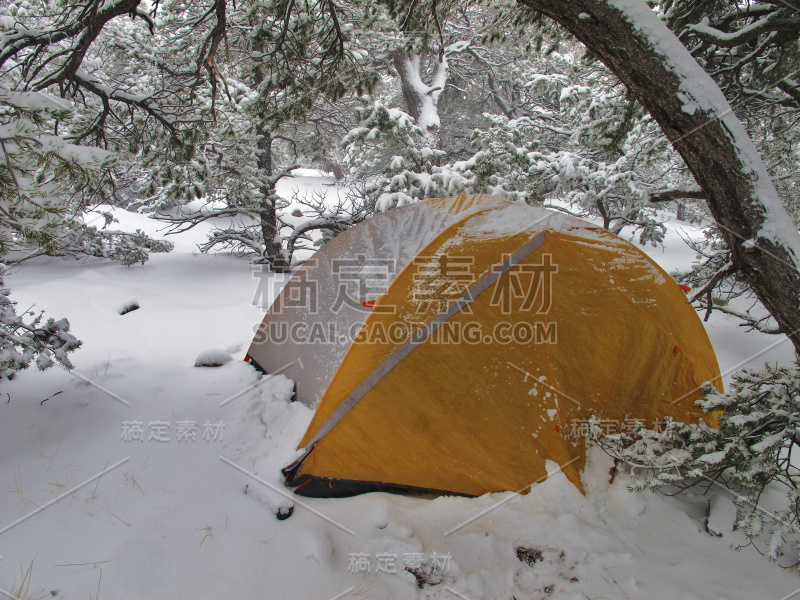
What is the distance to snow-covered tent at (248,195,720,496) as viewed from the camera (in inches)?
98.8

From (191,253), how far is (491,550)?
30.3 feet

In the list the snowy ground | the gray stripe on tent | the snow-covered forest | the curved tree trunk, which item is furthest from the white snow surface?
the curved tree trunk

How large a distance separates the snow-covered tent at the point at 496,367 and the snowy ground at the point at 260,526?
0.70ft

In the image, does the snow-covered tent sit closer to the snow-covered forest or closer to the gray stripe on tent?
the gray stripe on tent

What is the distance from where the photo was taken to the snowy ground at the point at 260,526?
1958 millimetres

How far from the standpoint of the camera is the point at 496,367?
8.34 ft

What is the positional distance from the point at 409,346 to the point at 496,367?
591mm

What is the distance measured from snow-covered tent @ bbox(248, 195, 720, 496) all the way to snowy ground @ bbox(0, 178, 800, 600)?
0.21m

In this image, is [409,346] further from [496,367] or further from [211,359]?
[211,359]

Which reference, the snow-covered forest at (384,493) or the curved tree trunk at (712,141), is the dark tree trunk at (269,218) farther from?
the curved tree trunk at (712,141)

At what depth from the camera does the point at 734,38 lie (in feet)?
7.69

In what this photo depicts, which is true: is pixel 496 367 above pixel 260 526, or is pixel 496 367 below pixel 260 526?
above

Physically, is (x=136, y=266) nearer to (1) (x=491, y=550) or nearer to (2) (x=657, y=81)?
(1) (x=491, y=550)

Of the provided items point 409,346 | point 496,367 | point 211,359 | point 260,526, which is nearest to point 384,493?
point 260,526
